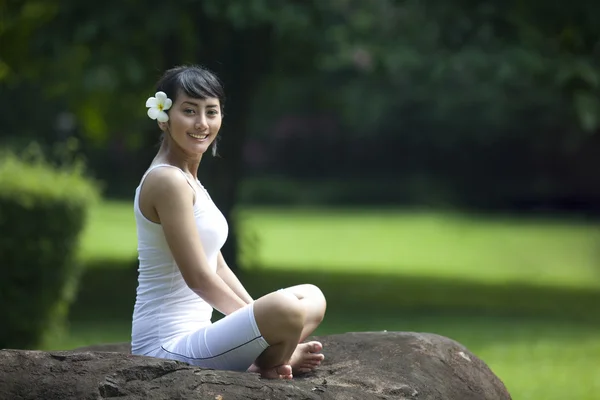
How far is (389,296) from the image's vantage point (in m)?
14.7

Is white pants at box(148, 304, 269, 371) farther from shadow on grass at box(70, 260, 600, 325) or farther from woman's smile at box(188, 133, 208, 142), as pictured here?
shadow on grass at box(70, 260, 600, 325)

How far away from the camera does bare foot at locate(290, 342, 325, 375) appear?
4.91 m

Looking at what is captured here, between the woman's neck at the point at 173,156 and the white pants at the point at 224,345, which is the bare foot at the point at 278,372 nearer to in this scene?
the white pants at the point at 224,345

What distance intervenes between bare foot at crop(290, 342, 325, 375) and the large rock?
0.06 m

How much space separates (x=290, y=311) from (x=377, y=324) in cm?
774

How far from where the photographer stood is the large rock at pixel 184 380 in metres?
4.18

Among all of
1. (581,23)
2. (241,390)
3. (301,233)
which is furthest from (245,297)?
(301,233)

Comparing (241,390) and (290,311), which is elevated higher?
(290,311)

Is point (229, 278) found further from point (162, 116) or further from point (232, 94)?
point (232, 94)

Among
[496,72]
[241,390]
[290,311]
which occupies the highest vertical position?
[496,72]

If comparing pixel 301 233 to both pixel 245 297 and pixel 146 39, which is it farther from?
pixel 245 297

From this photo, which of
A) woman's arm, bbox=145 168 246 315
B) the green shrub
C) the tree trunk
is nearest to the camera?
woman's arm, bbox=145 168 246 315

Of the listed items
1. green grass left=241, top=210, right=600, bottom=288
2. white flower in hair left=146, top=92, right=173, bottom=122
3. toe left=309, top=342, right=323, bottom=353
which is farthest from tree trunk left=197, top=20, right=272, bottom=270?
toe left=309, top=342, right=323, bottom=353

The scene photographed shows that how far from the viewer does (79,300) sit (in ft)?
46.2
